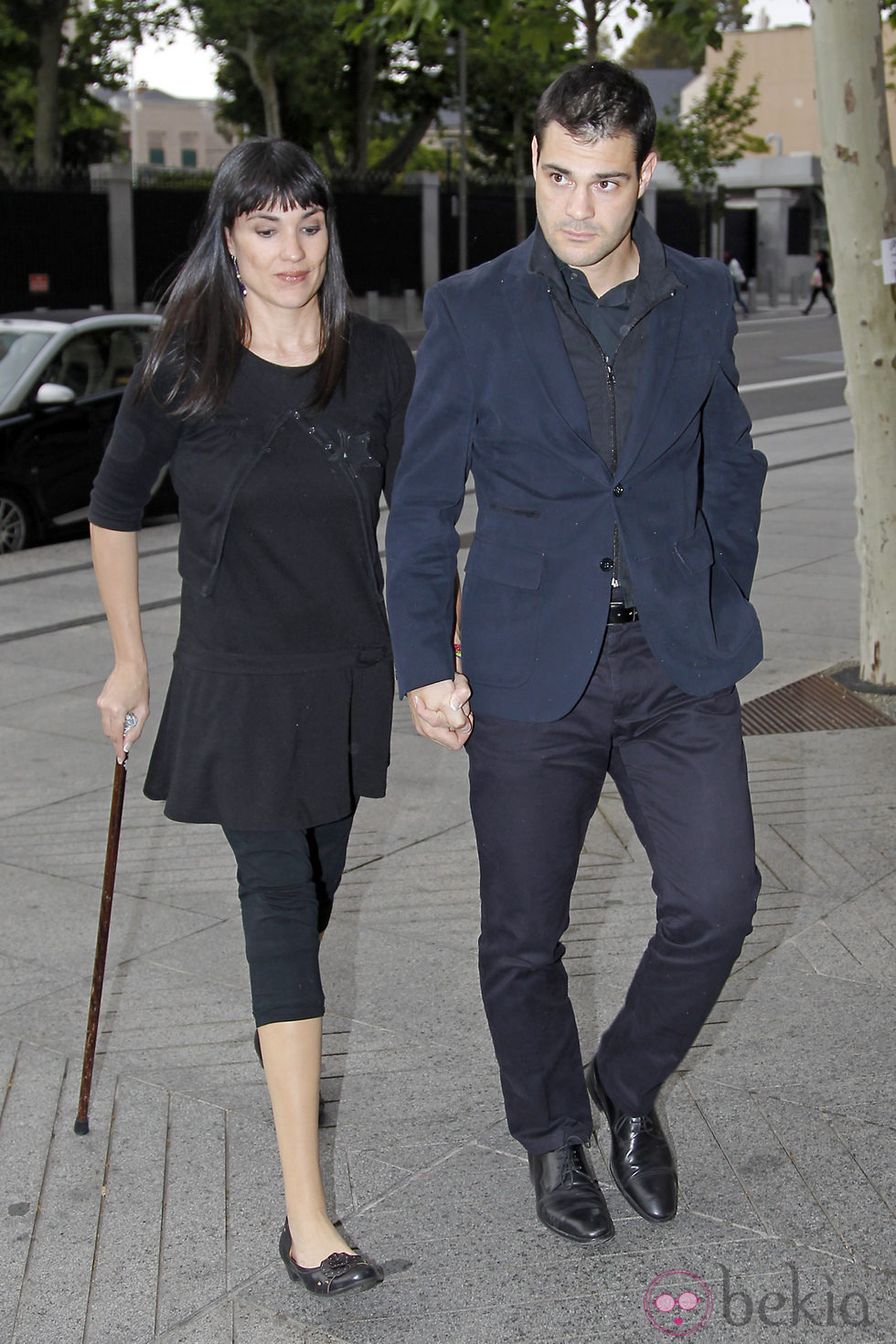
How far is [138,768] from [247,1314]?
Result: 3.51 metres

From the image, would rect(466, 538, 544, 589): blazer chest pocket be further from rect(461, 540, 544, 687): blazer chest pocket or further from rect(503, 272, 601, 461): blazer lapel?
rect(503, 272, 601, 461): blazer lapel

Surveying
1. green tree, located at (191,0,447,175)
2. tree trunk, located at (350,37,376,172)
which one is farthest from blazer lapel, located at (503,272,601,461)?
tree trunk, located at (350,37,376,172)

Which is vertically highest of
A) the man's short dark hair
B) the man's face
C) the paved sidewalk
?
A: the man's short dark hair

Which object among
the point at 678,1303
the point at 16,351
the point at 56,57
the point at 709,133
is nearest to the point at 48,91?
the point at 56,57

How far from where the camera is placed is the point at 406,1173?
321 centimetres

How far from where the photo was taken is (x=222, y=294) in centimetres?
299

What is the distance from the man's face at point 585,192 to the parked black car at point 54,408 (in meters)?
8.24

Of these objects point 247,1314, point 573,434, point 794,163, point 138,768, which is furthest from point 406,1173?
point 794,163

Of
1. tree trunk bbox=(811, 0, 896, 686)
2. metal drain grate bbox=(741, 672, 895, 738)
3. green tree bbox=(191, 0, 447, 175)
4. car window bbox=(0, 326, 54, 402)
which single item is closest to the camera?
metal drain grate bbox=(741, 672, 895, 738)

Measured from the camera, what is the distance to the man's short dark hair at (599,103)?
2.73 meters

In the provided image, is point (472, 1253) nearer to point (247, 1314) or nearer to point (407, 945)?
point (247, 1314)

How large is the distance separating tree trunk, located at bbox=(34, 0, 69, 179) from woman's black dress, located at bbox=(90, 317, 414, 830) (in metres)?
34.5

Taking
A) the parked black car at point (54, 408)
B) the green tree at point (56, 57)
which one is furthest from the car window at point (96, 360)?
the green tree at point (56, 57)

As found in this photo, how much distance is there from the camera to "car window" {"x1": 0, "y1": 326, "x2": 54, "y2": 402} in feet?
36.1
